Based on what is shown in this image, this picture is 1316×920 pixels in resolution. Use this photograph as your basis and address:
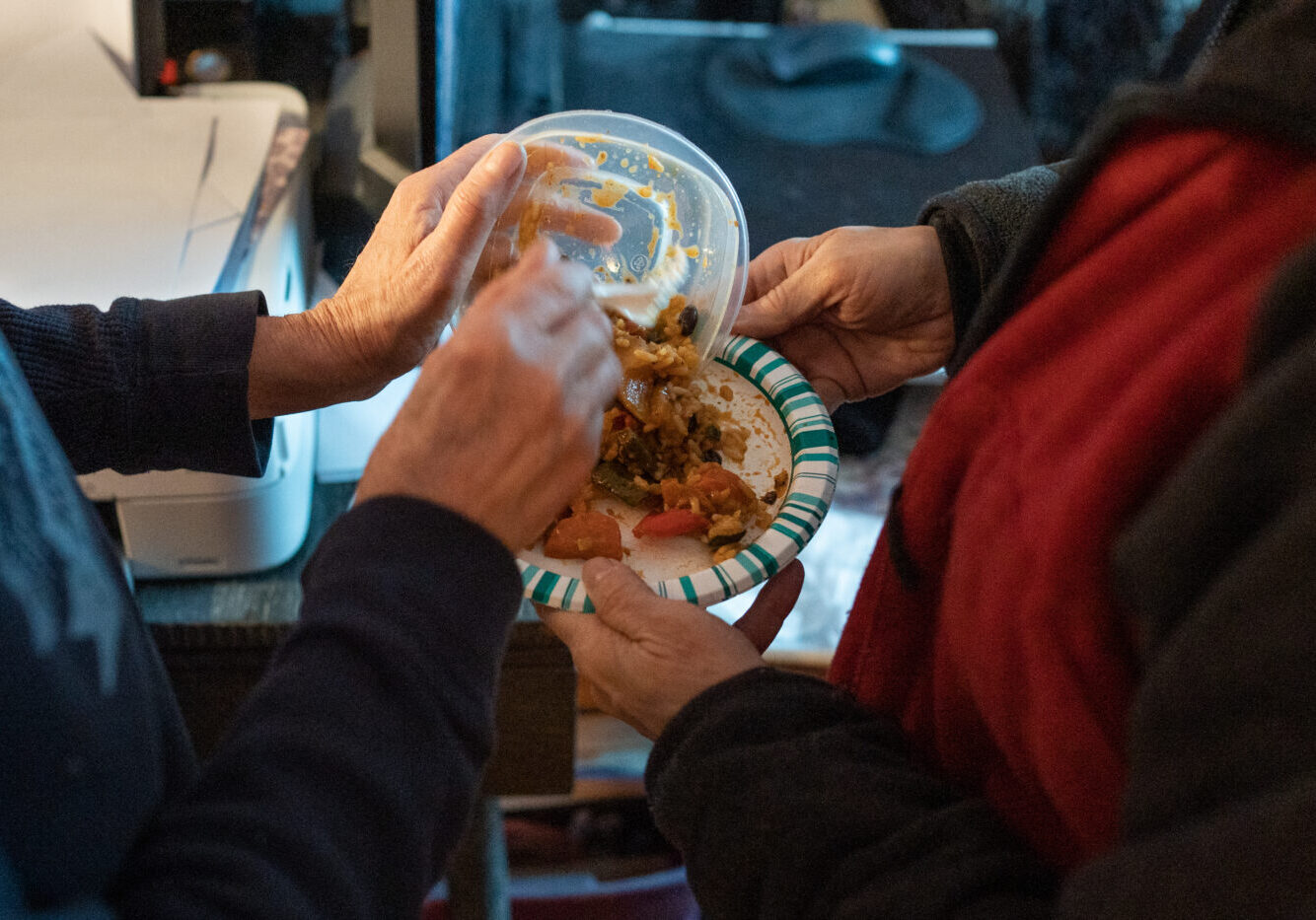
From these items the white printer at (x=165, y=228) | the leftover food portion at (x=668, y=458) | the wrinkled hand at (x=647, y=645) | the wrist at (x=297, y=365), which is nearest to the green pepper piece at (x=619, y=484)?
the leftover food portion at (x=668, y=458)

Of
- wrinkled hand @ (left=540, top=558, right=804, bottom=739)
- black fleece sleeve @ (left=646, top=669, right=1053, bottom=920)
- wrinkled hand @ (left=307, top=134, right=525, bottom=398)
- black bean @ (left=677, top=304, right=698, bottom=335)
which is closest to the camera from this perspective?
black fleece sleeve @ (left=646, top=669, right=1053, bottom=920)

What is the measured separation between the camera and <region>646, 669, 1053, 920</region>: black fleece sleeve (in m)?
0.51

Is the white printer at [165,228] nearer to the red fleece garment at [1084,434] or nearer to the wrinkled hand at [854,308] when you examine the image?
the wrinkled hand at [854,308]

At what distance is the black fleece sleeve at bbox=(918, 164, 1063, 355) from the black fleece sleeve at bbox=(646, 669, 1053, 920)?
436 millimetres

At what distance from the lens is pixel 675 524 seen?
0.84 m

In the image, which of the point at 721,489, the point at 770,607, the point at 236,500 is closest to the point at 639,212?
the point at 721,489

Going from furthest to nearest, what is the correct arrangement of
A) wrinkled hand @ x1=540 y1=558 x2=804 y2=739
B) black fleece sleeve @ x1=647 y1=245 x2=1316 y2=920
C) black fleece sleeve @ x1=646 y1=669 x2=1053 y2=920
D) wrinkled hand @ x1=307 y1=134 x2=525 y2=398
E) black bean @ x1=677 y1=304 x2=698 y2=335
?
black bean @ x1=677 y1=304 x2=698 y2=335 → wrinkled hand @ x1=307 y1=134 x2=525 y2=398 → wrinkled hand @ x1=540 y1=558 x2=804 y2=739 → black fleece sleeve @ x1=646 y1=669 x2=1053 y2=920 → black fleece sleeve @ x1=647 y1=245 x2=1316 y2=920

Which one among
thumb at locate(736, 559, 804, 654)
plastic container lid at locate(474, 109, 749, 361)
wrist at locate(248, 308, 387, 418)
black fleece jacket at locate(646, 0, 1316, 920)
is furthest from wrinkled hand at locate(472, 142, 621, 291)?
black fleece jacket at locate(646, 0, 1316, 920)

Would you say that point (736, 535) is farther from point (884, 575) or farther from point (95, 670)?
point (95, 670)

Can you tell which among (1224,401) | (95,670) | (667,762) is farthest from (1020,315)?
(95,670)

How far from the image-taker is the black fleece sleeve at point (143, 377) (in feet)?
2.40

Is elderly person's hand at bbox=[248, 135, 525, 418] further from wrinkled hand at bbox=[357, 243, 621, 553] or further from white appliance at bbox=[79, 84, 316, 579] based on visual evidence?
wrinkled hand at bbox=[357, 243, 621, 553]

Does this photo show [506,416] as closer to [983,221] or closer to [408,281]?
[408,281]

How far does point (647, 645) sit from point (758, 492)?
0.79ft
